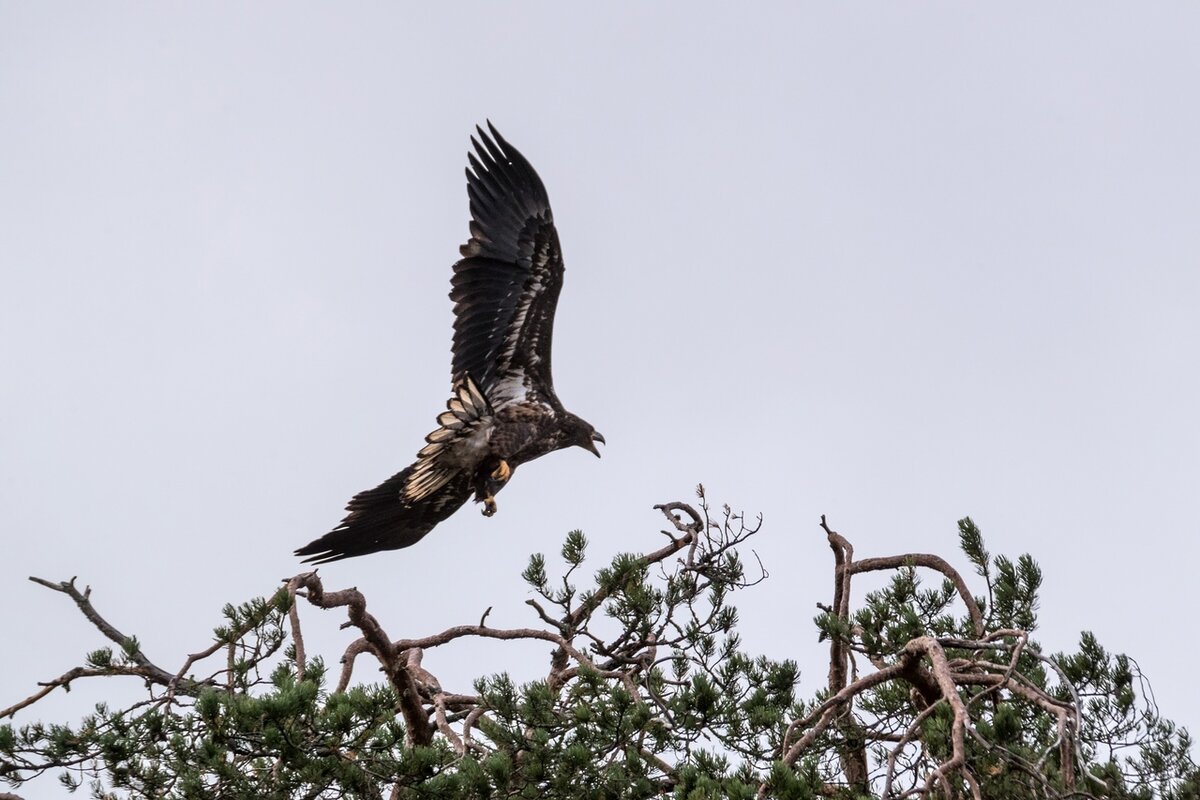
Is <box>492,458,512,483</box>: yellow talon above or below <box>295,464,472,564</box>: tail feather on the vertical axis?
above

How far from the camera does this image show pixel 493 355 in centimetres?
634

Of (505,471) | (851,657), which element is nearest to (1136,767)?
(851,657)

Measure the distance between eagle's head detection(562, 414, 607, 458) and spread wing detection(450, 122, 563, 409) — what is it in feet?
1.05

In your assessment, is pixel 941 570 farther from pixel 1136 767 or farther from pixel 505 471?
pixel 505 471

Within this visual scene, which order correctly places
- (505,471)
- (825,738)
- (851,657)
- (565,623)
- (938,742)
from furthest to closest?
1. (505,471)
2. (565,623)
3. (851,657)
4. (825,738)
5. (938,742)

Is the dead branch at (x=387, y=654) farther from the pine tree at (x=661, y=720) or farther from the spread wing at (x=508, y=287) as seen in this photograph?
the spread wing at (x=508, y=287)

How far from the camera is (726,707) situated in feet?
12.7

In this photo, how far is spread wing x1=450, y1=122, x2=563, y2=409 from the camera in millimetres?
6301

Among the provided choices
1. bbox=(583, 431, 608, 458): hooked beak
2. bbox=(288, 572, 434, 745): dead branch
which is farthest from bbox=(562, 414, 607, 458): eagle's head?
bbox=(288, 572, 434, 745): dead branch

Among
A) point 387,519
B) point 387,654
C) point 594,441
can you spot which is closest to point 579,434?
point 594,441

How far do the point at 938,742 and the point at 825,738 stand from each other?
0.70m

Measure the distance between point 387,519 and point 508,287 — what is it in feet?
3.84

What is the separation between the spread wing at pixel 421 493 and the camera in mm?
5873

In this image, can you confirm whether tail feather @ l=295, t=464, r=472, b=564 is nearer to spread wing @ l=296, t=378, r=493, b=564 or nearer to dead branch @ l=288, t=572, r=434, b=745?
spread wing @ l=296, t=378, r=493, b=564
